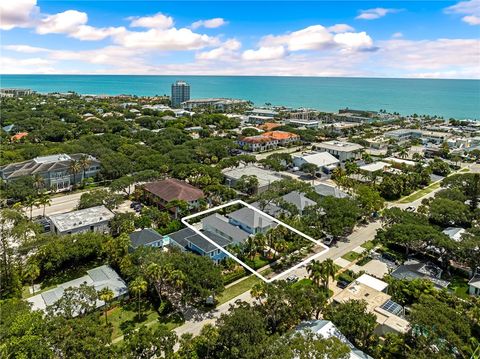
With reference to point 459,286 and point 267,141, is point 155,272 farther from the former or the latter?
point 267,141

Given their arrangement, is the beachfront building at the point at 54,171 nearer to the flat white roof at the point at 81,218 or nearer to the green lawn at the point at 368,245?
the flat white roof at the point at 81,218

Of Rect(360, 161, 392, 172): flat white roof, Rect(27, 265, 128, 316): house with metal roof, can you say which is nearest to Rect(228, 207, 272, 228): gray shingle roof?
Rect(27, 265, 128, 316): house with metal roof

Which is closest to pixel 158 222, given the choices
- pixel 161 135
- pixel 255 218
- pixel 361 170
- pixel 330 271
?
pixel 255 218

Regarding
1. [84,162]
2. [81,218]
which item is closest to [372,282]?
[81,218]

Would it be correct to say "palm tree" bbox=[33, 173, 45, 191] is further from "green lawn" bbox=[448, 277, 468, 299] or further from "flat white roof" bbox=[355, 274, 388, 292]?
"green lawn" bbox=[448, 277, 468, 299]

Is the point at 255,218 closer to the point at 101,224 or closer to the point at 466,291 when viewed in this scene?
the point at 101,224
